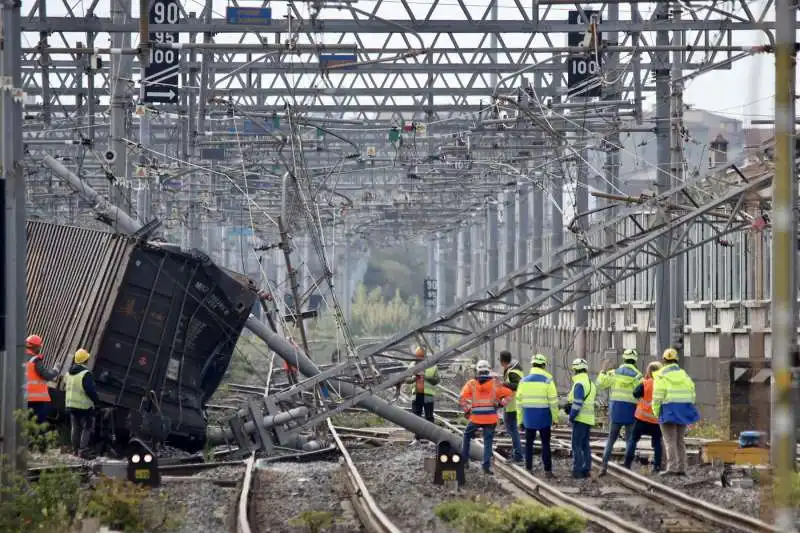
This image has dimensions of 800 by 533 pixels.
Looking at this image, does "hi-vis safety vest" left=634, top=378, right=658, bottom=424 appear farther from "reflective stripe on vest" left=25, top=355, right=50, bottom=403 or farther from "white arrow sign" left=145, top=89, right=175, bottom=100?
"white arrow sign" left=145, top=89, right=175, bottom=100

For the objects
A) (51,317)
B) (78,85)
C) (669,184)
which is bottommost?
(51,317)

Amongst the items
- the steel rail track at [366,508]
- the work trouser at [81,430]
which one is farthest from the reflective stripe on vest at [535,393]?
the work trouser at [81,430]

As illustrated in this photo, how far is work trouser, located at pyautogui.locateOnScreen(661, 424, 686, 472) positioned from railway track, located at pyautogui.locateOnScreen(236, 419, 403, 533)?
4165 mm

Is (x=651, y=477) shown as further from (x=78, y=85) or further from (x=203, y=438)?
(x=78, y=85)

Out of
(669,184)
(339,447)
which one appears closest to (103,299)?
(339,447)

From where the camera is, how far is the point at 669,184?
29.0m

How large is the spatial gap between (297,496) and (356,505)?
1687mm

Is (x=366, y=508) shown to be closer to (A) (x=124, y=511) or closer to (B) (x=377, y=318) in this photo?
(A) (x=124, y=511)

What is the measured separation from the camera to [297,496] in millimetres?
19656

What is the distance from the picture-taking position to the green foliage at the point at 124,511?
51.7 feet

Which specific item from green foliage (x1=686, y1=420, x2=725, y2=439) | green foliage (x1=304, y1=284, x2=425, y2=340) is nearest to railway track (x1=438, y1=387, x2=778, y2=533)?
green foliage (x1=686, y1=420, x2=725, y2=439)

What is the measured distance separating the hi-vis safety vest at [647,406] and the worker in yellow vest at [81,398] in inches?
305

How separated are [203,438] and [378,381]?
3065 mm

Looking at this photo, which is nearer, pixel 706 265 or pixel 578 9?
pixel 578 9
